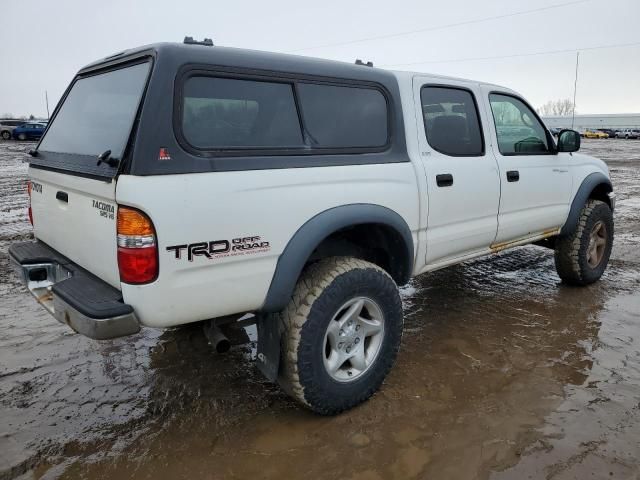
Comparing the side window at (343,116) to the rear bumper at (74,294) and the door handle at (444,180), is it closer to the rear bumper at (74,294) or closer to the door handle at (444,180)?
the door handle at (444,180)

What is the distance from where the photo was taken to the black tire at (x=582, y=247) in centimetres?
491

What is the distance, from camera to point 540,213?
4.39 m

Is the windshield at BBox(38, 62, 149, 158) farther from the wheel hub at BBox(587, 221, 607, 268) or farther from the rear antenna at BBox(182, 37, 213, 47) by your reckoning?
the wheel hub at BBox(587, 221, 607, 268)

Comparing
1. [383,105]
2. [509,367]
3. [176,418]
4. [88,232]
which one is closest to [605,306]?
[509,367]

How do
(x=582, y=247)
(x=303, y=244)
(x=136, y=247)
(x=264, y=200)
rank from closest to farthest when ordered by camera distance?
(x=136, y=247) → (x=264, y=200) → (x=303, y=244) → (x=582, y=247)

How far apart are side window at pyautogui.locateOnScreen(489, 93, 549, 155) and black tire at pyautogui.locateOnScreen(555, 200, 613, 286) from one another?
3.11ft

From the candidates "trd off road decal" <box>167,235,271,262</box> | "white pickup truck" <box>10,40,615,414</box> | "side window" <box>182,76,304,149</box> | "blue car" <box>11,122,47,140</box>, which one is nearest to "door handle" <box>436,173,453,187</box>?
"white pickup truck" <box>10,40,615,414</box>

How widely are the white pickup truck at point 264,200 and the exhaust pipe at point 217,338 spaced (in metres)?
0.08

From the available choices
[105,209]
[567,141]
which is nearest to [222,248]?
[105,209]

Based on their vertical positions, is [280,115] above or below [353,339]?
above

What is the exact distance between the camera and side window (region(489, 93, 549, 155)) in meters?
4.09

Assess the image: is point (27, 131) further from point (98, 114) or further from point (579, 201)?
point (579, 201)

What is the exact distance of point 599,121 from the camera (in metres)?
79.8

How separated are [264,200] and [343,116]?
33.5 inches
